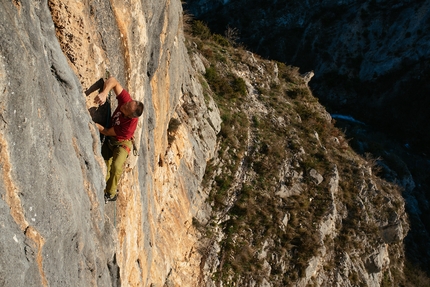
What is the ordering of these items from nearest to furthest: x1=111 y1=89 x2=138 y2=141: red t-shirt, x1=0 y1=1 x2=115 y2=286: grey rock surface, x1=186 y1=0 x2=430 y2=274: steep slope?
x1=0 y1=1 x2=115 y2=286: grey rock surface, x1=111 y1=89 x2=138 y2=141: red t-shirt, x1=186 y1=0 x2=430 y2=274: steep slope

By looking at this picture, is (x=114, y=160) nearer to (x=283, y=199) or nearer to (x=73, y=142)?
(x=73, y=142)

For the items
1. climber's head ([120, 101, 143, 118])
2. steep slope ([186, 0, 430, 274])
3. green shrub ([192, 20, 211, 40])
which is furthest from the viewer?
steep slope ([186, 0, 430, 274])

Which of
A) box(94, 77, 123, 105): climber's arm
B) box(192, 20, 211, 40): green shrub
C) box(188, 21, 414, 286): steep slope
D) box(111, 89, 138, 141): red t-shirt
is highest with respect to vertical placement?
box(94, 77, 123, 105): climber's arm

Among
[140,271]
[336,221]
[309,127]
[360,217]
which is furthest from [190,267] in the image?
[309,127]

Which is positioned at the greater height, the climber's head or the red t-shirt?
the climber's head

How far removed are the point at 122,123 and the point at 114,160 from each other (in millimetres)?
610

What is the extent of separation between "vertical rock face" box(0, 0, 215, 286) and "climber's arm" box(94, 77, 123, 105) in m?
0.18

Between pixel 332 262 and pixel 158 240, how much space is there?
8.08 meters

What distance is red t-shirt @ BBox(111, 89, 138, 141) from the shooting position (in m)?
5.72

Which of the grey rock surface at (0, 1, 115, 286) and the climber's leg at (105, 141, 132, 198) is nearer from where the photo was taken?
the grey rock surface at (0, 1, 115, 286)

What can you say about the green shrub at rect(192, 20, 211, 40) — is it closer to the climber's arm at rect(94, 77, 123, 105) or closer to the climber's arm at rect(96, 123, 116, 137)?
the climber's arm at rect(94, 77, 123, 105)

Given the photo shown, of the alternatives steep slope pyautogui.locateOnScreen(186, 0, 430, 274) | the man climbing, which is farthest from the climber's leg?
steep slope pyautogui.locateOnScreen(186, 0, 430, 274)

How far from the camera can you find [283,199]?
50.7ft

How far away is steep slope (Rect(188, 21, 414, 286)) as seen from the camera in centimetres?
1366
